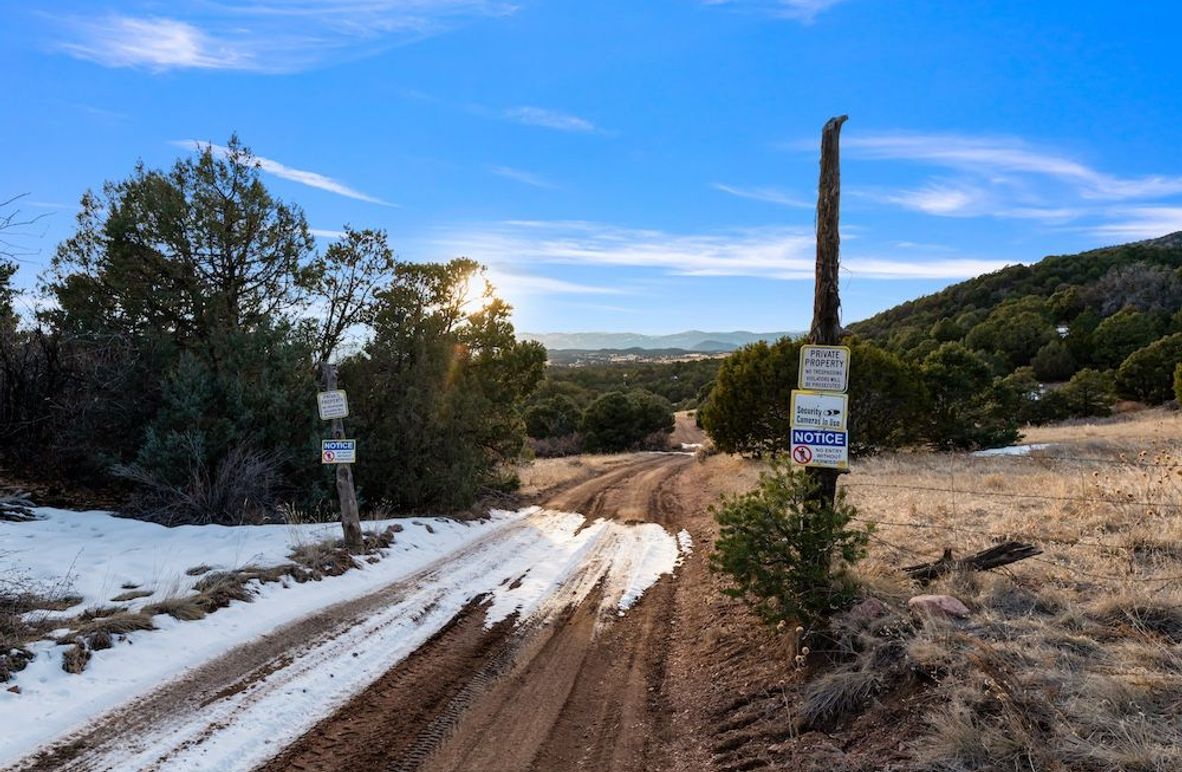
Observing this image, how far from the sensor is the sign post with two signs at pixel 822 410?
6.02 metres

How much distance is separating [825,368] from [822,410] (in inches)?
15.6

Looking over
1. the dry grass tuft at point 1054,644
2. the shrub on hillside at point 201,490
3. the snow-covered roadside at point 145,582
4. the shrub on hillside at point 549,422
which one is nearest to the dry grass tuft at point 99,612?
the snow-covered roadside at point 145,582

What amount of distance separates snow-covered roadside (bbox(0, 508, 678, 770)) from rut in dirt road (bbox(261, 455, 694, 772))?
30 centimetres

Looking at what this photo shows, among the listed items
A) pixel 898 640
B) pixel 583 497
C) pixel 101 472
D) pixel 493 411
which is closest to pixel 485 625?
A: pixel 898 640

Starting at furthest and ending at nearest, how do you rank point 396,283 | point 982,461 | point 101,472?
1. point 982,461
2. point 396,283
3. point 101,472

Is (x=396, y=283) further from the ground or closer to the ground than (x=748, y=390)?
further from the ground

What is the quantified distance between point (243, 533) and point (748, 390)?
19226mm

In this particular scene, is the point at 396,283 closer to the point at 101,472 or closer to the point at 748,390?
the point at 101,472

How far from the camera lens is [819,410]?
6.10 metres

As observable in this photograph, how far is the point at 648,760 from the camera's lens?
14.4ft

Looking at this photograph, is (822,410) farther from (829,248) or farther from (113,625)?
(113,625)

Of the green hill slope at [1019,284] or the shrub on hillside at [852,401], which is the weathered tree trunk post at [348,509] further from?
the green hill slope at [1019,284]

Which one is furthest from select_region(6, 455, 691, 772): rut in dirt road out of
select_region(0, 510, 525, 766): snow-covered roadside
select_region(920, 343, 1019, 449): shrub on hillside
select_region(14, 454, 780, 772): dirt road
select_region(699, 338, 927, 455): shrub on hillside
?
select_region(920, 343, 1019, 449): shrub on hillside

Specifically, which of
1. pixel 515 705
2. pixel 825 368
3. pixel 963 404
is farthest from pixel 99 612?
pixel 963 404
